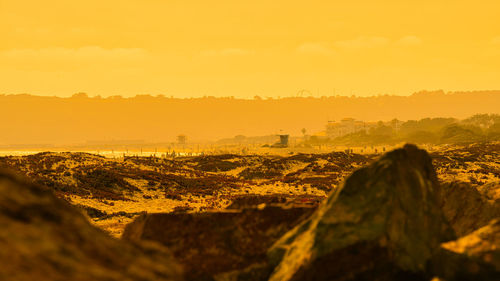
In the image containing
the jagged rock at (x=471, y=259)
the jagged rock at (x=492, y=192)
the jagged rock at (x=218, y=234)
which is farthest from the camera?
the jagged rock at (x=492, y=192)

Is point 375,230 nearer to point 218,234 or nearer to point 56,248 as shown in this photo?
point 218,234

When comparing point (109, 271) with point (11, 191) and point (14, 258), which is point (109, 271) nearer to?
point (14, 258)

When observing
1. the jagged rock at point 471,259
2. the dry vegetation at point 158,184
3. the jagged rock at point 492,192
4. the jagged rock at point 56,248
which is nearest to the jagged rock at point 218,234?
the jagged rock at point 471,259

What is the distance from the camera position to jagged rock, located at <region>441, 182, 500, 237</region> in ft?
44.5

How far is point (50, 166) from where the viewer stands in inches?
1852

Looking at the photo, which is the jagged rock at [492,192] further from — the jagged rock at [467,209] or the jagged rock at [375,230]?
the jagged rock at [375,230]

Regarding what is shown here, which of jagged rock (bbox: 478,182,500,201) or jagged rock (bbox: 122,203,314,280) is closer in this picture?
jagged rock (bbox: 122,203,314,280)

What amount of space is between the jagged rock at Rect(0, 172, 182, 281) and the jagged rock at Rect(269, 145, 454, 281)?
9.44 ft

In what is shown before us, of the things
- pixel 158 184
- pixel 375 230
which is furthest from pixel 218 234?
pixel 158 184

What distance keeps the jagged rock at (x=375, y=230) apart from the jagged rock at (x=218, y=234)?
0.49 m

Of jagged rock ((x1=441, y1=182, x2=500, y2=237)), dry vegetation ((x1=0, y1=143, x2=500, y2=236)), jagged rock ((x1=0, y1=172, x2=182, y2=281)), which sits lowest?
dry vegetation ((x1=0, y1=143, x2=500, y2=236))

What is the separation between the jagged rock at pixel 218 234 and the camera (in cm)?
805

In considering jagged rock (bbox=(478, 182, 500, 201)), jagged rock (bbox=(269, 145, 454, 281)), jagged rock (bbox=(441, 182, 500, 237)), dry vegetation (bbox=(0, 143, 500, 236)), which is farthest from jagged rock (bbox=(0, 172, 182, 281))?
dry vegetation (bbox=(0, 143, 500, 236))

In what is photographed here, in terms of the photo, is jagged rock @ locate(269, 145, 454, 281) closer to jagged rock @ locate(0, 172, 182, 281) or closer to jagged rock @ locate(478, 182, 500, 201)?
jagged rock @ locate(0, 172, 182, 281)
